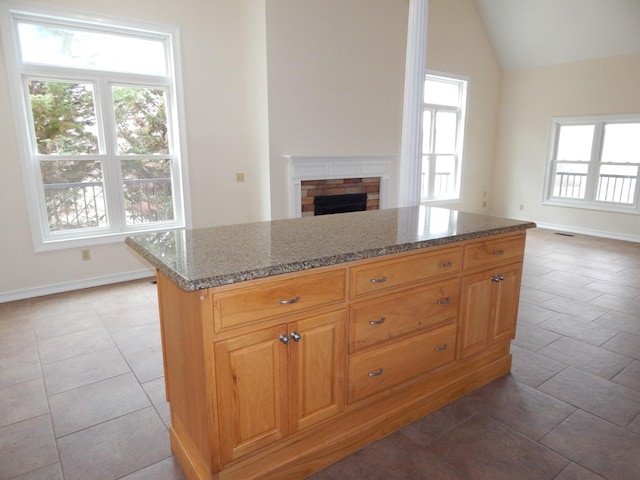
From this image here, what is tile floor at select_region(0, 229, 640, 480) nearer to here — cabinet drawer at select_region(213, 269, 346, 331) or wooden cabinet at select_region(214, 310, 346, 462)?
wooden cabinet at select_region(214, 310, 346, 462)

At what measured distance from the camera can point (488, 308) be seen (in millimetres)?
2367

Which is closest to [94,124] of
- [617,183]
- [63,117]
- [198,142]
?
[63,117]

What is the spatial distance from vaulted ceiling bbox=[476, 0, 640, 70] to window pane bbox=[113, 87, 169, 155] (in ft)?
18.3

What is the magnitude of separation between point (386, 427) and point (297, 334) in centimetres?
81

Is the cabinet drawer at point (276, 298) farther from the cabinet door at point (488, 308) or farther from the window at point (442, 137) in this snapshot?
the window at point (442, 137)

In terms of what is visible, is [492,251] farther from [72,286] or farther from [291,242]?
[72,286]

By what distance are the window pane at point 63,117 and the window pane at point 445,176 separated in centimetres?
537

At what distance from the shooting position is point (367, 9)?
5.11 meters

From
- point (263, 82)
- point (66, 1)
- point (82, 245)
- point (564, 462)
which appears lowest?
point (564, 462)

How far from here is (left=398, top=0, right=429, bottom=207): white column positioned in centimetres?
397

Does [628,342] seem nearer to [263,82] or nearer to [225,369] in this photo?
[225,369]

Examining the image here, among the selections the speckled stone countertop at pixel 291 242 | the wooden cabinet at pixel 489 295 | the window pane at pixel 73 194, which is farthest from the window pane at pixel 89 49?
the wooden cabinet at pixel 489 295

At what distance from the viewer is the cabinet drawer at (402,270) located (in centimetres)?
176

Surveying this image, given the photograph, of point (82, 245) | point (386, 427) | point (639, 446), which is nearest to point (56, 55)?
point (82, 245)
